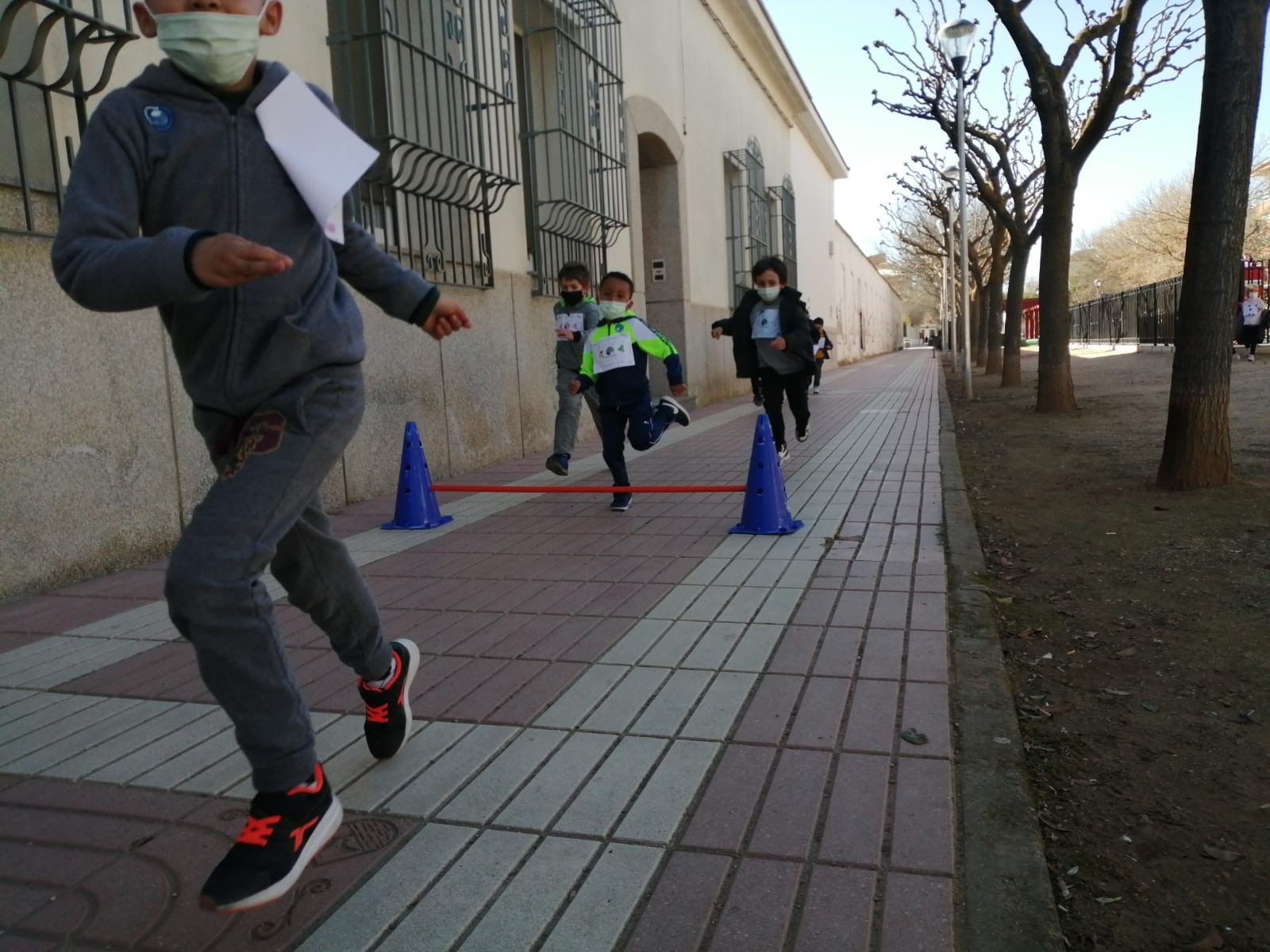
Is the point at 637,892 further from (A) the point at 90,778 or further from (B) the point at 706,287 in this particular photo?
(B) the point at 706,287

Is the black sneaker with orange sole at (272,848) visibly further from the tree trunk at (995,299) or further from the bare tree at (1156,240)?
the bare tree at (1156,240)

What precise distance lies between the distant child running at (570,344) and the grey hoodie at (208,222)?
17.6 ft

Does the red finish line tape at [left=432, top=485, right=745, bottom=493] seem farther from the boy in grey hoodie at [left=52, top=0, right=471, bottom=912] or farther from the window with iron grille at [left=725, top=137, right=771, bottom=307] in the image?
the window with iron grille at [left=725, top=137, right=771, bottom=307]

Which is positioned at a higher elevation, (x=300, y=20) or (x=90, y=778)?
(x=300, y=20)

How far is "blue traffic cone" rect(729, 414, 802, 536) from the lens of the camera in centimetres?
575

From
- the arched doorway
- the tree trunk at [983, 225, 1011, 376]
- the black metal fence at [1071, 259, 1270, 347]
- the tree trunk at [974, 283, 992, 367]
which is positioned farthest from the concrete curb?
the tree trunk at [974, 283, 992, 367]

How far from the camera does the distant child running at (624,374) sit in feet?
21.6

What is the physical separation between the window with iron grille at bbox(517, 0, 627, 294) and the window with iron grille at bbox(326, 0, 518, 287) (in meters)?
1.15

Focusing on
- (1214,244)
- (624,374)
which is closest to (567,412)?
(624,374)

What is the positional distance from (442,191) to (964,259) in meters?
12.6

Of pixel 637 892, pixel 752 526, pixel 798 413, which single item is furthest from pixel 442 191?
pixel 637 892

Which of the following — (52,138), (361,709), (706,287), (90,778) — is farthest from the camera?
(706,287)

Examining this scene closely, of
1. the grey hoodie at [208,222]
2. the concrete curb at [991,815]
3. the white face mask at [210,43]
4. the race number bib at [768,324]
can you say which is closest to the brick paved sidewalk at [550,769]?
the concrete curb at [991,815]

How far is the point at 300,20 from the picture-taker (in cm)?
724
